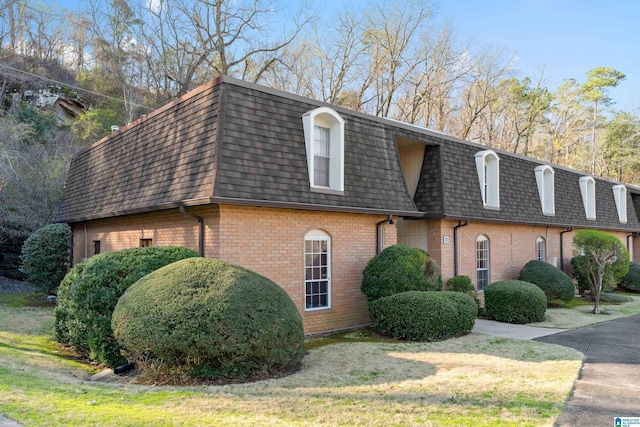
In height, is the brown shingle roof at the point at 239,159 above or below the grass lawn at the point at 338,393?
above

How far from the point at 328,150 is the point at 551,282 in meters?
9.71

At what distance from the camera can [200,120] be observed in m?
10.0

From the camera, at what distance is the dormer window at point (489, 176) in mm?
15641

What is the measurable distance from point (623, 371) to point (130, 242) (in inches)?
459

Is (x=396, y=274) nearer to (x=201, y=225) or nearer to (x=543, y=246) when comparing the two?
(x=201, y=225)

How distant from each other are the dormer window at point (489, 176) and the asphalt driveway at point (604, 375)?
5.32m

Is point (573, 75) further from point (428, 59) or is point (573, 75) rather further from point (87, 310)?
point (87, 310)

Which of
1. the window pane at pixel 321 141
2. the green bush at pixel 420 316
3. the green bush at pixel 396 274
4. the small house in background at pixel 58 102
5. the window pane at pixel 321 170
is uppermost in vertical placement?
the small house in background at pixel 58 102

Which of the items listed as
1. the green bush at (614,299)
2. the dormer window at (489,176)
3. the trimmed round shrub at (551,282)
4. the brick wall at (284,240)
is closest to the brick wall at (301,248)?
the brick wall at (284,240)

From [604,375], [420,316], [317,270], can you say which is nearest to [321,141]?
[317,270]

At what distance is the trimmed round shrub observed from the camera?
15.5 metres

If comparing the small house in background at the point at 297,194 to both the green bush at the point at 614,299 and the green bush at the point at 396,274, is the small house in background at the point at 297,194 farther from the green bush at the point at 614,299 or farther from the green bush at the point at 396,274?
the green bush at the point at 614,299

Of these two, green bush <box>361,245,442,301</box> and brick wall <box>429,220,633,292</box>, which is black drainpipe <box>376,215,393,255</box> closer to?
green bush <box>361,245,442,301</box>

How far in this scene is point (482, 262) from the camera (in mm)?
15922
